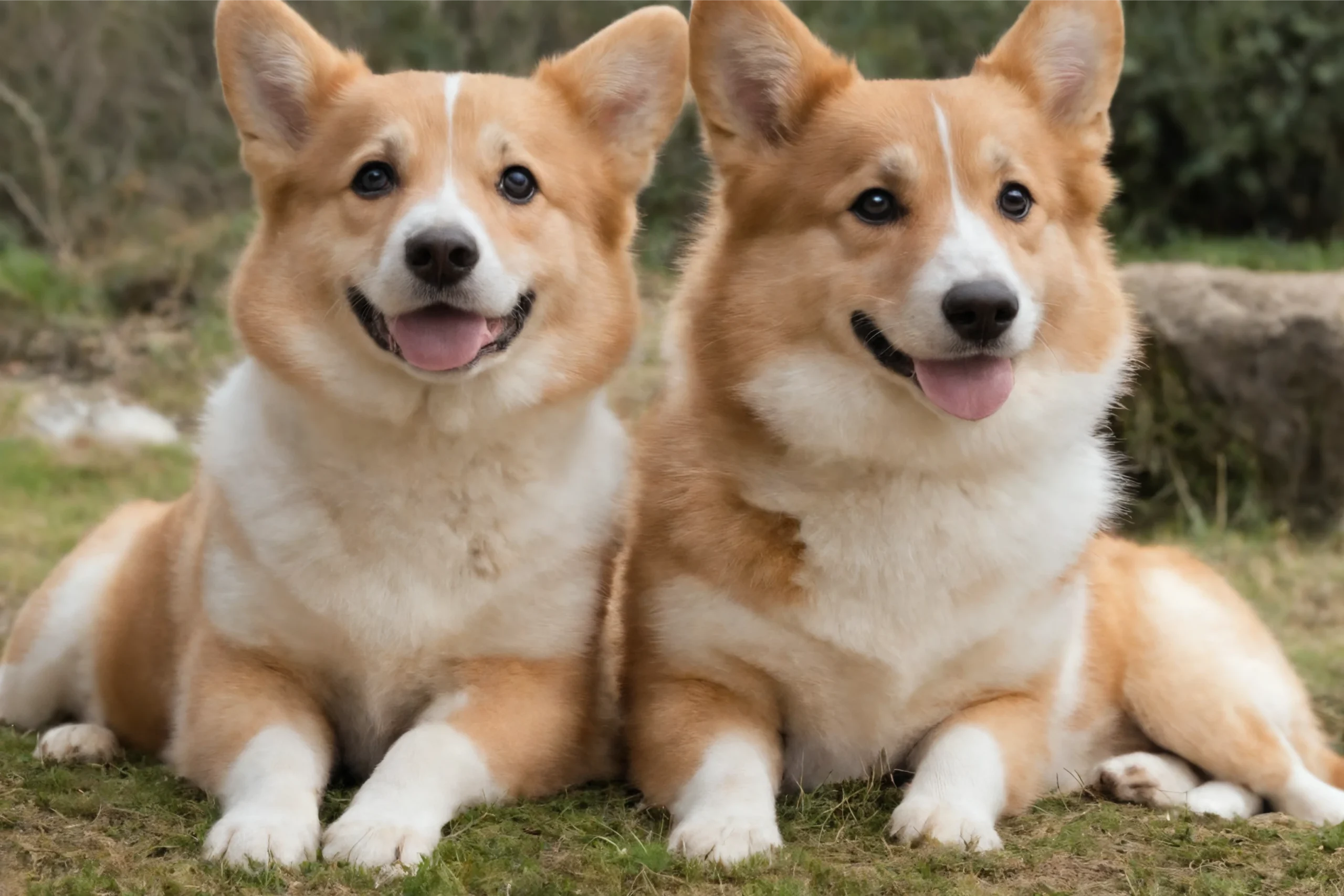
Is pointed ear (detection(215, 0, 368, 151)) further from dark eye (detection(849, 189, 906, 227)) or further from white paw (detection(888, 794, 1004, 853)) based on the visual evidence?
white paw (detection(888, 794, 1004, 853))

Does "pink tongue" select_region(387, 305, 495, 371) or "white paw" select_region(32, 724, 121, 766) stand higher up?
"pink tongue" select_region(387, 305, 495, 371)

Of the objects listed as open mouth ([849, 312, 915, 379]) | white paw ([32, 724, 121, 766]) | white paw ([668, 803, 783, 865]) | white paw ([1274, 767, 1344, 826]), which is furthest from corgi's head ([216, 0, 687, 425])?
white paw ([1274, 767, 1344, 826])

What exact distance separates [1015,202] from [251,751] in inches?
83.2

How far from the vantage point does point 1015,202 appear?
3.55 metres

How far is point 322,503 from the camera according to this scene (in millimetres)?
3564

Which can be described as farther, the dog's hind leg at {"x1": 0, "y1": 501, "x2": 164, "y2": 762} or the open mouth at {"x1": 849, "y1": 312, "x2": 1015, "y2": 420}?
the dog's hind leg at {"x1": 0, "y1": 501, "x2": 164, "y2": 762}

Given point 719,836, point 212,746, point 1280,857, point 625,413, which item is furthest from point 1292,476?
point 212,746

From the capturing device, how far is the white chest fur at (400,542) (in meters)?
3.50

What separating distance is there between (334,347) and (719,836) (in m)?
1.40

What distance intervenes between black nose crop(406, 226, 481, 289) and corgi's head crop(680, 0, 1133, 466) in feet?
2.10

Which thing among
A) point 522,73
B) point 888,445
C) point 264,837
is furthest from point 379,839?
point 522,73

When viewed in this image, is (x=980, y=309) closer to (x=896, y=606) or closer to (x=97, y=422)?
(x=896, y=606)

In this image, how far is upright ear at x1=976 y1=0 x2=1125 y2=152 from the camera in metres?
3.75

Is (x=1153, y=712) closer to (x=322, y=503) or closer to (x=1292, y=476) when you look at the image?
(x=322, y=503)
